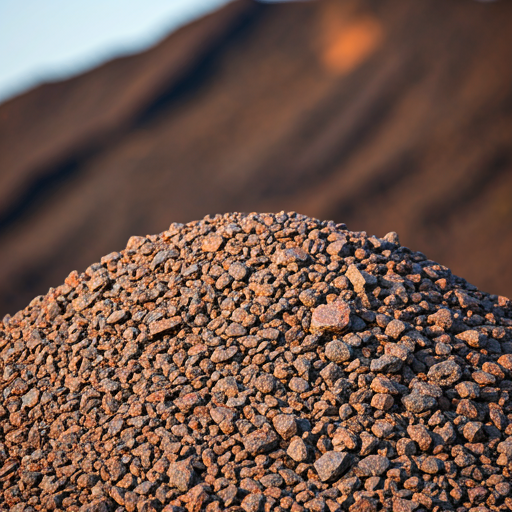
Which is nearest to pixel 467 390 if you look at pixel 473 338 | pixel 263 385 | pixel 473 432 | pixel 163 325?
pixel 473 432

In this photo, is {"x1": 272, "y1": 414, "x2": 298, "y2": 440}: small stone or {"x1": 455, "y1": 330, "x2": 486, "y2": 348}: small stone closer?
{"x1": 272, "y1": 414, "x2": 298, "y2": 440}: small stone

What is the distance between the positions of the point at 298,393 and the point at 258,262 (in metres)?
0.90

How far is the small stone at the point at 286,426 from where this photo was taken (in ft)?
7.63

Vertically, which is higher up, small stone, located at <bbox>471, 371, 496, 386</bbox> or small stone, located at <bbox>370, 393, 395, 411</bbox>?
small stone, located at <bbox>471, 371, 496, 386</bbox>

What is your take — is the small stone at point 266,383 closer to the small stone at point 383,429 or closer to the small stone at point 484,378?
the small stone at point 383,429

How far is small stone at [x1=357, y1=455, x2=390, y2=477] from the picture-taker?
2197mm

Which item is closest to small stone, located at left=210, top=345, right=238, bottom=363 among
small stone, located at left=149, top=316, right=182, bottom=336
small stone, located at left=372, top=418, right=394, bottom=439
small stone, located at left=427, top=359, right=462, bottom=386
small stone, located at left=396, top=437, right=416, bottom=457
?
small stone, located at left=149, top=316, right=182, bottom=336

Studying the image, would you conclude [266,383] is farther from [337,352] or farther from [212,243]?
[212,243]

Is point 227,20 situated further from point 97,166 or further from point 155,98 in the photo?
point 97,166

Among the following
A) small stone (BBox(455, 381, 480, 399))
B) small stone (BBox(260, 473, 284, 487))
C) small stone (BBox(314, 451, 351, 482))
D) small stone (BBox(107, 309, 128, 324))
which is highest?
small stone (BBox(107, 309, 128, 324))

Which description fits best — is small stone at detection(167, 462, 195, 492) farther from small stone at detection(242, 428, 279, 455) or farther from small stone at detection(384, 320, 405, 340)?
small stone at detection(384, 320, 405, 340)

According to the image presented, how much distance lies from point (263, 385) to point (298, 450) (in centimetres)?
37

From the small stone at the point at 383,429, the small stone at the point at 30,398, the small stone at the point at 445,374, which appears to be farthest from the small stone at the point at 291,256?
the small stone at the point at 30,398

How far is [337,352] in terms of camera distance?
2.59m
